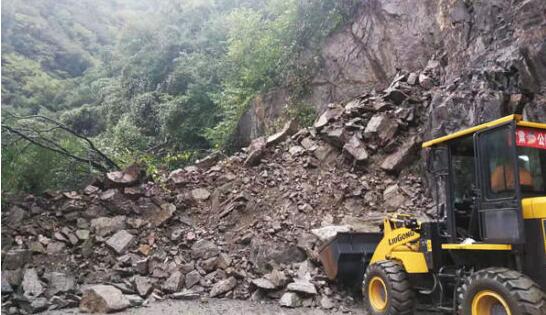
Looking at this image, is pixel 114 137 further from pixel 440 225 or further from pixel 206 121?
pixel 440 225

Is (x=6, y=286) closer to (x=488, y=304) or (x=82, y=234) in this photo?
(x=82, y=234)

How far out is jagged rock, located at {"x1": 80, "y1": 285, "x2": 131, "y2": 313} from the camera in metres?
6.23

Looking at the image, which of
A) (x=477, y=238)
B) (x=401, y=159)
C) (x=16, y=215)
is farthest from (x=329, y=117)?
(x=16, y=215)

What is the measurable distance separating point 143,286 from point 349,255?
11.0 ft

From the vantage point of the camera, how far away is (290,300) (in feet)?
20.9

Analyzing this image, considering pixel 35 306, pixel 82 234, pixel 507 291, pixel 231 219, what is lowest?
pixel 35 306

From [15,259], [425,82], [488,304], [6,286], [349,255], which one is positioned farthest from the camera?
[425,82]

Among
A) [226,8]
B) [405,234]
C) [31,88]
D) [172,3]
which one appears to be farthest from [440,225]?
[31,88]

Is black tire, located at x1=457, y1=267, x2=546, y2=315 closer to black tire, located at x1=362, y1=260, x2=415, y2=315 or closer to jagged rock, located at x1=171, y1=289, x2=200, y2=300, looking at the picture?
black tire, located at x1=362, y1=260, x2=415, y2=315

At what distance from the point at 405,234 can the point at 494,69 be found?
13.9ft

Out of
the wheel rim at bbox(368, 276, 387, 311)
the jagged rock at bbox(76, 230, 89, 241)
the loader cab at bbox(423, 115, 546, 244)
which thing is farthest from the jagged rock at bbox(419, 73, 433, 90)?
the jagged rock at bbox(76, 230, 89, 241)

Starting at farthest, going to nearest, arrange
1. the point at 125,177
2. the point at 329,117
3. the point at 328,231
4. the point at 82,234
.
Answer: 1. the point at 329,117
2. the point at 125,177
3. the point at 82,234
4. the point at 328,231

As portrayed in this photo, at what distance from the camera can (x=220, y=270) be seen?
A: 7.62 meters

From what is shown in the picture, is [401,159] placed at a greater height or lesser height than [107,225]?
greater
